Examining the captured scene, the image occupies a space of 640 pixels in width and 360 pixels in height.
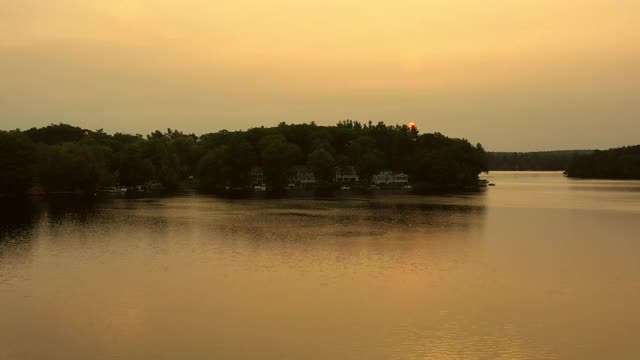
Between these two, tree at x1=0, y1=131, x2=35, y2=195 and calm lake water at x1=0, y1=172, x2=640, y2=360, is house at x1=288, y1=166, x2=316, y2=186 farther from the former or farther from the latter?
calm lake water at x1=0, y1=172, x2=640, y2=360

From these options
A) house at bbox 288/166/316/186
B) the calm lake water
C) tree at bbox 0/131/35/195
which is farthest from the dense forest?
the calm lake water

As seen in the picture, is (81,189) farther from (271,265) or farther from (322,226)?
(271,265)

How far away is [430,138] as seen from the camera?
633ft

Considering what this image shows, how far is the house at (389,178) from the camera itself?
18819 cm

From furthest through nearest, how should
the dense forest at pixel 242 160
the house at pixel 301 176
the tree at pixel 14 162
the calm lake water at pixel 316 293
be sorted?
the house at pixel 301 176 < the dense forest at pixel 242 160 < the tree at pixel 14 162 < the calm lake water at pixel 316 293

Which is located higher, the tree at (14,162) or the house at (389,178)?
the tree at (14,162)

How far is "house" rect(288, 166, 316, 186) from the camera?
186m

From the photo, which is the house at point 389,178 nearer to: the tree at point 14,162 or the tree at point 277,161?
the tree at point 277,161

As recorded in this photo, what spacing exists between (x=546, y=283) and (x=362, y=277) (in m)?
10.6

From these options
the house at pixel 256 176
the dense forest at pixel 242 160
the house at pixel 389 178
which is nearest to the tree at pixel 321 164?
the dense forest at pixel 242 160

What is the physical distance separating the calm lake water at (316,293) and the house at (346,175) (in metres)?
130

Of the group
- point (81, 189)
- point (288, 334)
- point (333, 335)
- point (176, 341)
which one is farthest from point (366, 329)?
point (81, 189)

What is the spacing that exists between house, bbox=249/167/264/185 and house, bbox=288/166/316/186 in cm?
873

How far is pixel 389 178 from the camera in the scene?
190 m
